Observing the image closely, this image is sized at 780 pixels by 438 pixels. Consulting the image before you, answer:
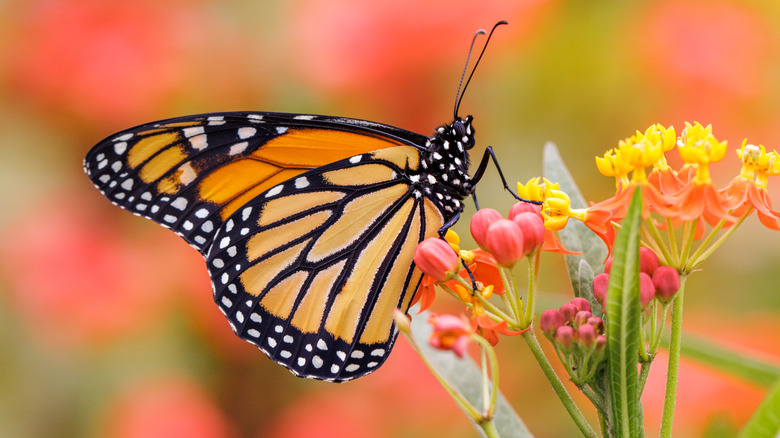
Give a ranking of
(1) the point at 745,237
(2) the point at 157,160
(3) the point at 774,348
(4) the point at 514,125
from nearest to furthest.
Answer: (2) the point at 157,160, (3) the point at 774,348, (1) the point at 745,237, (4) the point at 514,125

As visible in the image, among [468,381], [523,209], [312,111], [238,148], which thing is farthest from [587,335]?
[312,111]

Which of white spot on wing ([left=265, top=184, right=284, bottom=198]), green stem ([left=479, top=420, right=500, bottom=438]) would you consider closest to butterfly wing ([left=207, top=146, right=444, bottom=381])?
white spot on wing ([left=265, top=184, right=284, bottom=198])

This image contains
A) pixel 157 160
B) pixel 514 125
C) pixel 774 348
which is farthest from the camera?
pixel 514 125

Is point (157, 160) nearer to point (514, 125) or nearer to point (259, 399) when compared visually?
point (259, 399)

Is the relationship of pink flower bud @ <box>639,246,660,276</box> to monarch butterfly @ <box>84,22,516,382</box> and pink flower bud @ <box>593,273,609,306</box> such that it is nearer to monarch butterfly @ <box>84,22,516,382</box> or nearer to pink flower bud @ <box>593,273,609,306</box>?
pink flower bud @ <box>593,273,609,306</box>

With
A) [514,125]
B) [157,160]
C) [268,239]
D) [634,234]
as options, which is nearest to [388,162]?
[268,239]

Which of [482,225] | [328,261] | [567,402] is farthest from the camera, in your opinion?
[328,261]

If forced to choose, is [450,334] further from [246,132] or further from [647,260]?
[246,132]
